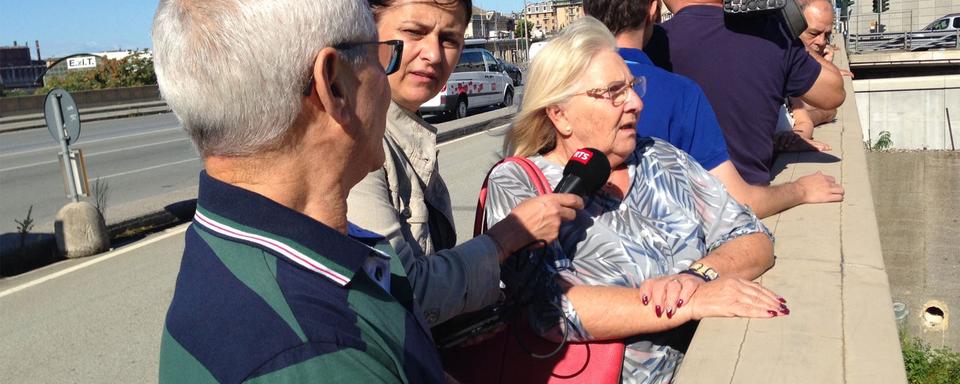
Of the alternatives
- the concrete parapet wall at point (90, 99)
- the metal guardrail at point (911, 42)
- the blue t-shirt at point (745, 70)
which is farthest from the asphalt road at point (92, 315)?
the metal guardrail at point (911, 42)

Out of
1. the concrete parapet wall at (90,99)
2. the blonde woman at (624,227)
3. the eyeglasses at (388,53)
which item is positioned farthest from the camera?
the concrete parapet wall at (90,99)

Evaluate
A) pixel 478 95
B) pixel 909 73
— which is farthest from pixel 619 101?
pixel 909 73

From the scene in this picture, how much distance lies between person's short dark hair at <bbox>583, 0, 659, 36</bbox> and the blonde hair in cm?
63

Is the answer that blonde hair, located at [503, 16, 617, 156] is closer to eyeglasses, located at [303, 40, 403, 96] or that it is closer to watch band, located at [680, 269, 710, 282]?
watch band, located at [680, 269, 710, 282]

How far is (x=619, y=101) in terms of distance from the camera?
2.68m

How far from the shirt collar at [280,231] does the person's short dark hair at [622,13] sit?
2344 mm

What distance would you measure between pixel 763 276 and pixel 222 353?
6.22 ft

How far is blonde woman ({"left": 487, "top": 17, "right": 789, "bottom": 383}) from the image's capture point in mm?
2309

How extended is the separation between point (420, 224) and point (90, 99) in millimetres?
33179

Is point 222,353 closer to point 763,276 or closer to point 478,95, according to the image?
point 763,276

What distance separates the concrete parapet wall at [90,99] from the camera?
94.5ft

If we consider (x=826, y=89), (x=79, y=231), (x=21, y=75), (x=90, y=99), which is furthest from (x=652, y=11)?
(x=21, y=75)

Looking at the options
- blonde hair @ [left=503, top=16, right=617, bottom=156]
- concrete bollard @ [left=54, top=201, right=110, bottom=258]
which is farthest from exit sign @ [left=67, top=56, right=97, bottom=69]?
blonde hair @ [left=503, top=16, right=617, bottom=156]

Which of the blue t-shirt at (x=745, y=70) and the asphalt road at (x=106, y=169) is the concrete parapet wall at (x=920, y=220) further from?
the blue t-shirt at (x=745, y=70)
